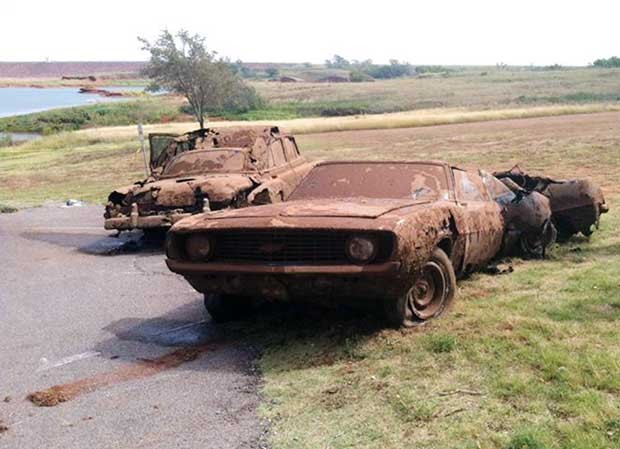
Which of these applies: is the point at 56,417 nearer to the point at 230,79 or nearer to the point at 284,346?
the point at 284,346

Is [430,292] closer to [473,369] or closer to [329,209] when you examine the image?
[329,209]

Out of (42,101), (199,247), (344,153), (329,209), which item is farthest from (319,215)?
(42,101)

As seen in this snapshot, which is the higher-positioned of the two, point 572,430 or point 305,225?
point 305,225

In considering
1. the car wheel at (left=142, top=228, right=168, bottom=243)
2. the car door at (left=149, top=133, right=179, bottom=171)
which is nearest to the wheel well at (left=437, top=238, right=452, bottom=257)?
the car wheel at (left=142, top=228, right=168, bottom=243)

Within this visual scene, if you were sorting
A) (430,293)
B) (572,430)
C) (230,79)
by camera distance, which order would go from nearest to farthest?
1. (572,430)
2. (430,293)
3. (230,79)

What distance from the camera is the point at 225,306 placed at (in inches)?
268

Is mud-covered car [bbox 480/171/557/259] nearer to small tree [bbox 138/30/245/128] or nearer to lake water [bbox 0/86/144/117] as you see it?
small tree [bbox 138/30/245/128]

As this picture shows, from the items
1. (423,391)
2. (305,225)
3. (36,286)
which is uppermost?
(305,225)

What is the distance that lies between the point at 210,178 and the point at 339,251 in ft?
20.1

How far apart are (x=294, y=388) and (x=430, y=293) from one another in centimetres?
176

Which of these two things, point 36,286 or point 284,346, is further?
point 36,286

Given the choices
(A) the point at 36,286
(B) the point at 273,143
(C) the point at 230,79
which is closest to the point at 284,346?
(A) the point at 36,286

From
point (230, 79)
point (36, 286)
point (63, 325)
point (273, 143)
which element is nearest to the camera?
point (63, 325)

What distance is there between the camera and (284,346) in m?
6.07
